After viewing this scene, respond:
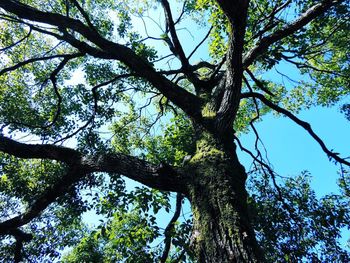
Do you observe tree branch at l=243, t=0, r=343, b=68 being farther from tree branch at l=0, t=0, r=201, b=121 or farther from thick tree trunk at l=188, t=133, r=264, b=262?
thick tree trunk at l=188, t=133, r=264, b=262

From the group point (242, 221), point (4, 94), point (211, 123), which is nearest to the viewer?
point (242, 221)

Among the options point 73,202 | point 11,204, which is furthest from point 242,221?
point 11,204

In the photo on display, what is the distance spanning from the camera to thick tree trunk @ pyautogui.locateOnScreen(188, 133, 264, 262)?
2.88m

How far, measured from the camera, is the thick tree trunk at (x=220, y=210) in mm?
2875

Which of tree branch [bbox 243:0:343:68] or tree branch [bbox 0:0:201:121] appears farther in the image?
tree branch [bbox 0:0:201:121]

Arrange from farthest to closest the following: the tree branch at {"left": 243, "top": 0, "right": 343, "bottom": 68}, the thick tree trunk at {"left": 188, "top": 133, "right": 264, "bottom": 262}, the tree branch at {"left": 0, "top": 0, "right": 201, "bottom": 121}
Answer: the tree branch at {"left": 0, "top": 0, "right": 201, "bottom": 121}, the tree branch at {"left": 243, "top": 0, "right": 343, "bottom": 68}, the thick tree trunk at {"left": 188, "top": 133, "right": 264, "bottom": 262}

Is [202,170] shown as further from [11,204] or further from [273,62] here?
[11,204]

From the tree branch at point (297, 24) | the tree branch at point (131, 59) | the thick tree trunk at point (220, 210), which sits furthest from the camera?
the tree branch at point (131, 59)

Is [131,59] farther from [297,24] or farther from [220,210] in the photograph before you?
[220,210]

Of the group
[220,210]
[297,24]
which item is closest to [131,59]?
[297,24]

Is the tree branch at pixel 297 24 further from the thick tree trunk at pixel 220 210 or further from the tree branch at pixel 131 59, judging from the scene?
the thick tree trunk at pixel 220 210

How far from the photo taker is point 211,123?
186 inches

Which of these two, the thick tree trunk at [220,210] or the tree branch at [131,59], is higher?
the tree branch at [131,59]

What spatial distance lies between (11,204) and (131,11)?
807 centimetres
